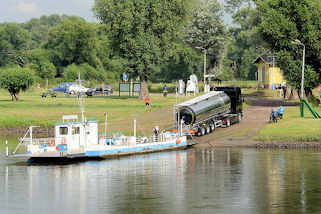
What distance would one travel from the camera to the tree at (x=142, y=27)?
347ft

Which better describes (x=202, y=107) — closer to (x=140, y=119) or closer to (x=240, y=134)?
(x=240, y=134)

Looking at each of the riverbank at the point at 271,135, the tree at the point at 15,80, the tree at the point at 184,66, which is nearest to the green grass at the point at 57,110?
the tree at the point at 15,80

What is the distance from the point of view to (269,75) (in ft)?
467

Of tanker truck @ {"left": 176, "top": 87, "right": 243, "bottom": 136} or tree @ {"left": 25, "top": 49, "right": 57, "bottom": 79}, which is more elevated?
tree @ {"left": 25, "top": 49, "right": 57, "bottom": 79}

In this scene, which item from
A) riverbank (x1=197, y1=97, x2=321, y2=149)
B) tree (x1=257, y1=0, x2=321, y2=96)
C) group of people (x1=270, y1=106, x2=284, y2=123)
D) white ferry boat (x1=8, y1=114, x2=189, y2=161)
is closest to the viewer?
white ferry boat (x1=8, y1=114, x2=189, y2=161)

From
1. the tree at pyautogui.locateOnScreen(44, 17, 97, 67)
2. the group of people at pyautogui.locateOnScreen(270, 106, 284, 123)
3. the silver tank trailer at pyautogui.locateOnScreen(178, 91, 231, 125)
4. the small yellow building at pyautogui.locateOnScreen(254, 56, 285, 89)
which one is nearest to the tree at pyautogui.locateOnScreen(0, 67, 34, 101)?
the silver tank trailer at pyautogui.locateOnScreen(178, 91, 231, 125)

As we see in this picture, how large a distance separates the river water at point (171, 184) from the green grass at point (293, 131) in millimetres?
5036

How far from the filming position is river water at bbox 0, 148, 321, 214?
4016cm

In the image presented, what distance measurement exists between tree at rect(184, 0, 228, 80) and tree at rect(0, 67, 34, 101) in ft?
152

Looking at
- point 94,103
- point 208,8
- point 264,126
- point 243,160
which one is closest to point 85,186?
point 243,160

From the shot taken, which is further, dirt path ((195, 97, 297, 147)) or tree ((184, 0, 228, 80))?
tree ((184, 0, 228, 80))

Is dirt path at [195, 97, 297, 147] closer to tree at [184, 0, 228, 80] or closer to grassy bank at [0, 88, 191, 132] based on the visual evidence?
grassy bank at [0, 88, 191, 132]

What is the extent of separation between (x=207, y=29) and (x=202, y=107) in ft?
243

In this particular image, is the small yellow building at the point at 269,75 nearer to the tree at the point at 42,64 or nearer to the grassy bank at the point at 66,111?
the grassy bank at the point at 66,111
